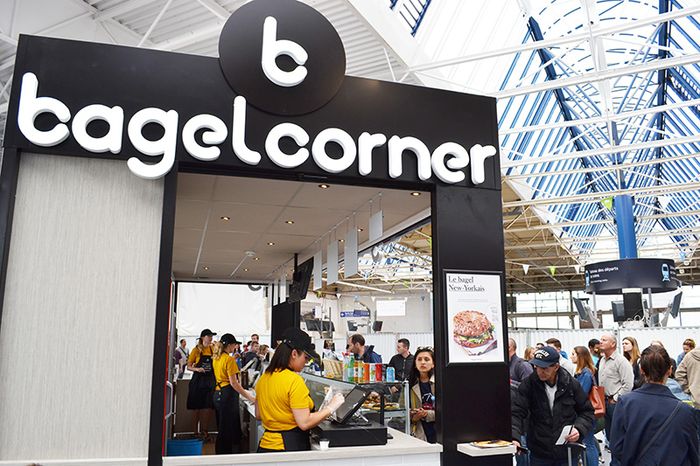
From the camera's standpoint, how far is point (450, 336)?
13.3ft

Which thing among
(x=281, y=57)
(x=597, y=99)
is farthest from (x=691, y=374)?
(x=597, y=99)

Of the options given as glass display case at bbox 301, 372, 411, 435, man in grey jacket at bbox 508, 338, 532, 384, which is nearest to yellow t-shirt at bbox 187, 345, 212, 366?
glass display case at bbox 301, 372, 411, 435

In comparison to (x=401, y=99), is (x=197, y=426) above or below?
below

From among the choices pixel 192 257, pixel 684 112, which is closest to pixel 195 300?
pixel 192 257

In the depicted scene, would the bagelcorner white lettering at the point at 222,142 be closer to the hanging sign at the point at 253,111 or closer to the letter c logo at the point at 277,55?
the hanging sign at the point at 253,111

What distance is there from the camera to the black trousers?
704cm

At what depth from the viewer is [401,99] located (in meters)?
4.27

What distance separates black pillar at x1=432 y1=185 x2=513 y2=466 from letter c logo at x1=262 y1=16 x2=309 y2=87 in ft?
4.17

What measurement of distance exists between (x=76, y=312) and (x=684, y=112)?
16405 mm

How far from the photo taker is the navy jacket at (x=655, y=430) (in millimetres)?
3588

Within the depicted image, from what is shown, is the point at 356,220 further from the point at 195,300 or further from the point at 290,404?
the point at 195,300

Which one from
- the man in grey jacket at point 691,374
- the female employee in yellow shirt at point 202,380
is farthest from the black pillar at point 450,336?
the female employee in yellow shirt at point 202,380

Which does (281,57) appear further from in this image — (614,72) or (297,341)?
(614,72)

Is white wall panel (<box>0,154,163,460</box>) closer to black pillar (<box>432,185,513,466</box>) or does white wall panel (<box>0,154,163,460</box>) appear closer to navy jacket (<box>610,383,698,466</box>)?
black pillar (<box>432,185,513,466</box>)
